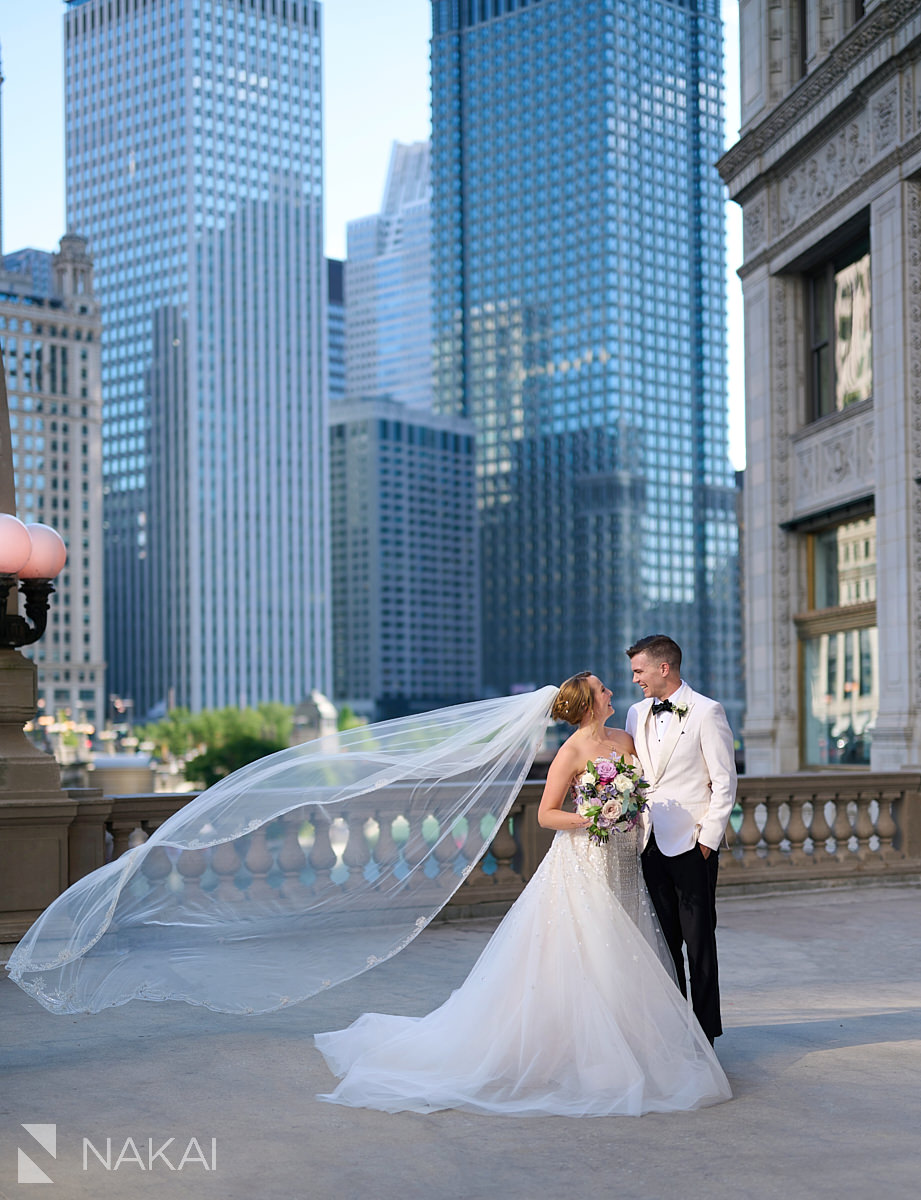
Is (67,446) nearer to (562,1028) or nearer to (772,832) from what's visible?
(772,832)

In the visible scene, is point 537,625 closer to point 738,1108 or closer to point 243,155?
point 243,155

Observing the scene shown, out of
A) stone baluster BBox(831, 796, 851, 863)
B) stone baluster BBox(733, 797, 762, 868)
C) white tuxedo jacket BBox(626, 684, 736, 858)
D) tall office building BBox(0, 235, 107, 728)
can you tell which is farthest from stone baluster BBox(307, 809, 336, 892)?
tall office building BBox(0, 235, 107, 728)

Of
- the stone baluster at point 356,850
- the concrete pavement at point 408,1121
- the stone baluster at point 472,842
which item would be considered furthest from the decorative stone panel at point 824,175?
the stone baluster at point 472,842

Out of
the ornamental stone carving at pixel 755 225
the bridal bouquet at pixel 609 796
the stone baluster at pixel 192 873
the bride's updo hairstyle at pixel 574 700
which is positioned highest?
the ornamental stone carving at pixel 755 225

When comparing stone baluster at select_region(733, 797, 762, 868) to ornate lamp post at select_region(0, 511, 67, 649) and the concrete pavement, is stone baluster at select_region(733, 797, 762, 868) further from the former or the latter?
ornate lamp post at select_region(0, 511, 67, 649)

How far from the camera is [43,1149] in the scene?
603cm

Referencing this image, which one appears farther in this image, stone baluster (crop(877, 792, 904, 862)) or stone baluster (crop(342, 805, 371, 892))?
stone baluster (crop(877, 792, 904, 862))

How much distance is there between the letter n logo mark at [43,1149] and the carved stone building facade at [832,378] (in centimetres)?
1401

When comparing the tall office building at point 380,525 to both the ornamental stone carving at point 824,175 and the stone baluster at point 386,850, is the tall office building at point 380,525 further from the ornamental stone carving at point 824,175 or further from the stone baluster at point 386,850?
the stone baluster at point 386,850

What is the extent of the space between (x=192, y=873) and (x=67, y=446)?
16571cm

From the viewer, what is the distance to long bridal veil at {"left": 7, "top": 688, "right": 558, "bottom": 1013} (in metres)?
7.95

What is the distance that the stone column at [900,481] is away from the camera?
60.3 feet

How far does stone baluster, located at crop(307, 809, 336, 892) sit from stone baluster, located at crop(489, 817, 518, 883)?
4.13 metres

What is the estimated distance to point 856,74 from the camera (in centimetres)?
1950
